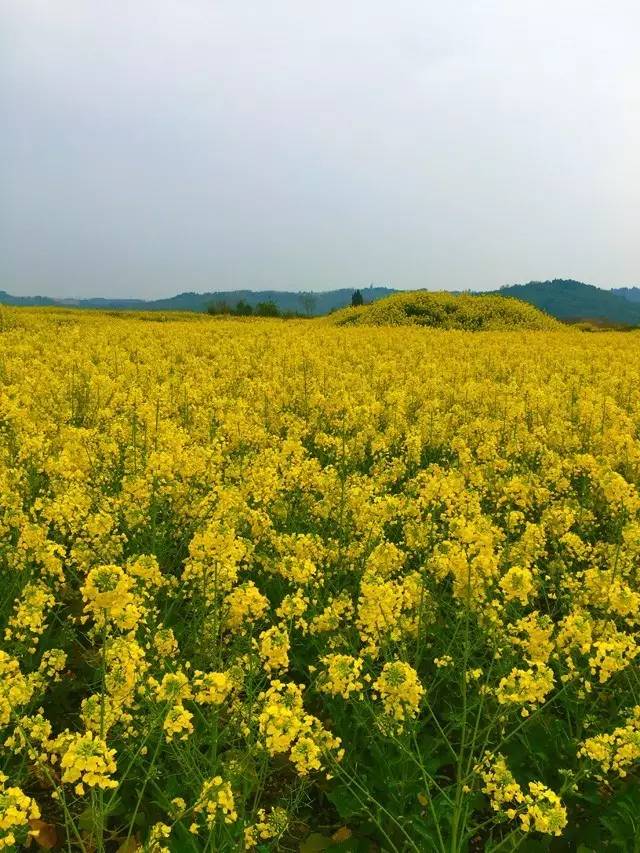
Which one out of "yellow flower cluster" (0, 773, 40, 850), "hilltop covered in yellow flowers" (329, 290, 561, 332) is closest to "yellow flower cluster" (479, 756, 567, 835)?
"yellow flower cluster" (0, 773, 40, 850)

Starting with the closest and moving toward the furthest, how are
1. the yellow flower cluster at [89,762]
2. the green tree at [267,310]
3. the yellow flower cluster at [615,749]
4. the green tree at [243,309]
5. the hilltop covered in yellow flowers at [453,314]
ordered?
the yellow flower cluster at [89,762], the yellow flower cluster at [615,749], the hilltop covered in yellow flowers at [453,314], the green tree at [267,310], the green tree at [243,309]

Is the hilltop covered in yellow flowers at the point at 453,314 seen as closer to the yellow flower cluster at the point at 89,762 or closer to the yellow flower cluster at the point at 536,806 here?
the yellow flower cluster at the point at 536,806

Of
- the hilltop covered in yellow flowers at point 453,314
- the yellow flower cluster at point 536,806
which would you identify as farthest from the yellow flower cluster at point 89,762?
the hilltop covered in yellow flowers at point 453,314

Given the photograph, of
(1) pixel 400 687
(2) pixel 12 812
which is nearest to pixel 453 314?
(1) pixel 400 687

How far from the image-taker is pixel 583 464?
6379mm

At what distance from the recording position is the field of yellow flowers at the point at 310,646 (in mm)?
2607

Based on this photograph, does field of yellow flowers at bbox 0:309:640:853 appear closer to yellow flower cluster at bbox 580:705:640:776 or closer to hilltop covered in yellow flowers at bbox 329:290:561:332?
yellow flower cluster at bbox 580:705:640:776

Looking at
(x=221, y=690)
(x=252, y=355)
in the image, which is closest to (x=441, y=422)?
(x=221, y=690)

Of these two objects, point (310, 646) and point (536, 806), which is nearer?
point (536, 806)

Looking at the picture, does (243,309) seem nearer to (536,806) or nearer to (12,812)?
(536,806)

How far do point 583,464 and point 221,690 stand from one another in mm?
4969

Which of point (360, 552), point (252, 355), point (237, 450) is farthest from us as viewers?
point (252, 355)

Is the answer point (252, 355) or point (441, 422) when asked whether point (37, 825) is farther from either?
point (252, 355)

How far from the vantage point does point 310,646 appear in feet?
13.7
